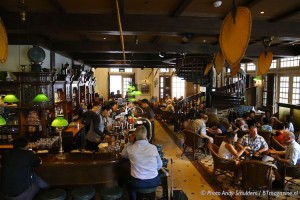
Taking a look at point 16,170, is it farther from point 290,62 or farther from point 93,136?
point 290,62

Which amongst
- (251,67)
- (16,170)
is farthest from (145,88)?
(16,170)

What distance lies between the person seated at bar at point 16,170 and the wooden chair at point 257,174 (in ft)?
11.6

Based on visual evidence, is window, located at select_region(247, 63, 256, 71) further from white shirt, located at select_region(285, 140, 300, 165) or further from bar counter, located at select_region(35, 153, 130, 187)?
bar counter, located at select_region(35, 153, 130, 187)

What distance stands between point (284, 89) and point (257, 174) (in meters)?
8.38

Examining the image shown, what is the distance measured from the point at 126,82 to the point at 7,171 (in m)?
18.7

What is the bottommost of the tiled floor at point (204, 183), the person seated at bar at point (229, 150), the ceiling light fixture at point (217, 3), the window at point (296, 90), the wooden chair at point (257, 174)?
the tiled floor at point (204, 183)

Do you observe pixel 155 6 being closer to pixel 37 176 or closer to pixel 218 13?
pixel 218 13

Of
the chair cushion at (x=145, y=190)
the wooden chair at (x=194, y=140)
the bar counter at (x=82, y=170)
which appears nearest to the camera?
the chair cushion at (x=145, y=190)

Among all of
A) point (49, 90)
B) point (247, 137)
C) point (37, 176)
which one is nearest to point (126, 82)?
point (49, 90)

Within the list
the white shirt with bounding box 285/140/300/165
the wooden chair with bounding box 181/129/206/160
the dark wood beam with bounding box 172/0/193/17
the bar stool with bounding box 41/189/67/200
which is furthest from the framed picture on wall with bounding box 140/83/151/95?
the bar stool with bounding box 41/189/67/200

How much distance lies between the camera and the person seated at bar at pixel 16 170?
3.10m

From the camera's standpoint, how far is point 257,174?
14.8ft

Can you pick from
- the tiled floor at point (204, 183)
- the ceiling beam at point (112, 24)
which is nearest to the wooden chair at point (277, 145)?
the tiled floor at point (204, 183)

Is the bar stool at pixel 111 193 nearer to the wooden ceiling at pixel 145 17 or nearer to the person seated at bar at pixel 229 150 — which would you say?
the person seated at bar at pixel 229 150
